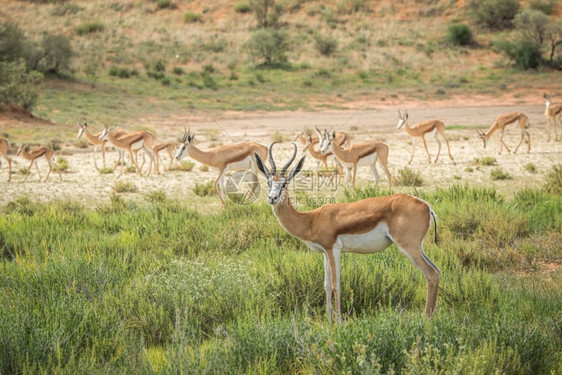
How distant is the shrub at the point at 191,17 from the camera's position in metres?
52.8

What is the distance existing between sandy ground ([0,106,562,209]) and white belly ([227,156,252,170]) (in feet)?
2.74

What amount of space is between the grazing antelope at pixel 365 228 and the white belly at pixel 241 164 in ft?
20.7

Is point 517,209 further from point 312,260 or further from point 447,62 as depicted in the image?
point 447,62

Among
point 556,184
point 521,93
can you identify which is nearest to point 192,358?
point 556,184

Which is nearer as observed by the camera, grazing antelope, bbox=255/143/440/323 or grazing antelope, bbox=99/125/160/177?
grazing antelope, bbox=255/143/440/323

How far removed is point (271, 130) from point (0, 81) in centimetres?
1112

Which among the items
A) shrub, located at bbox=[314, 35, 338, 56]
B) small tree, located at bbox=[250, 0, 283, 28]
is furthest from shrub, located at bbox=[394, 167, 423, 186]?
small tree, located at bbox=[250, 0, 283, 28]

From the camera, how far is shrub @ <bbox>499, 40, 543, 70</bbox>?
37.6m

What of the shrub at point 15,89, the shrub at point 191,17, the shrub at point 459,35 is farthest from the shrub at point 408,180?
the shrub at point 191,17

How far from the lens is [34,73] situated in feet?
88.3

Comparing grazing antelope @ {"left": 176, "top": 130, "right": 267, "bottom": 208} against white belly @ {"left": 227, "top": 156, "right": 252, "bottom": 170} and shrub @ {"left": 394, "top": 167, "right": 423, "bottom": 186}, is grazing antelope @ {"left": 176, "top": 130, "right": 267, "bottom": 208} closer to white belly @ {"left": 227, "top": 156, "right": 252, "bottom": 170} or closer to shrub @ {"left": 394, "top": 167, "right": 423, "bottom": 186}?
white belly @ {"left": 227, "top": 156, "right": 252, "bottom": 170}

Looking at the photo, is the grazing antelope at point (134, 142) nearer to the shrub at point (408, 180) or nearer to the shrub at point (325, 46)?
Result: the shrub at point (408, 180)


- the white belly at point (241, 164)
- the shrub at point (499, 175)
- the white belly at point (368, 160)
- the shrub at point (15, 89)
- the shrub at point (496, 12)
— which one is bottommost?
the shrub at point (499, 175)

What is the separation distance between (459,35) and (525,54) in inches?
312
